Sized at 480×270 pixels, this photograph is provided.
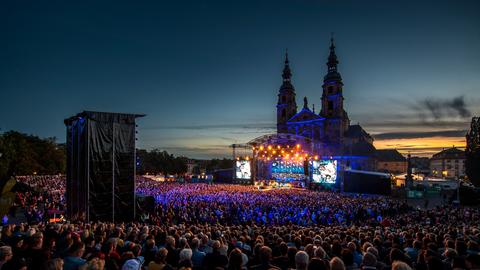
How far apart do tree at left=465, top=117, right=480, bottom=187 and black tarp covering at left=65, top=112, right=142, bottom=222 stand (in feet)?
109

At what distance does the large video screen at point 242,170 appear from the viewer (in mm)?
49725

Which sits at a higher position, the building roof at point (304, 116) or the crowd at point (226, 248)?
the building roof at point (304, 116)

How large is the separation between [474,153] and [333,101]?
3463cm

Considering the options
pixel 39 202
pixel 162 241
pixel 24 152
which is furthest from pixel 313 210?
pixel 24 152

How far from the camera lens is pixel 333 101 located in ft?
211

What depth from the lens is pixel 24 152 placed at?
47750 millimetres

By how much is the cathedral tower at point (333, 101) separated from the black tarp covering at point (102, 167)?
5546cm

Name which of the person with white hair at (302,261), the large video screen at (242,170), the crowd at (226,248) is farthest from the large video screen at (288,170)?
the person with white hair at (302,261)

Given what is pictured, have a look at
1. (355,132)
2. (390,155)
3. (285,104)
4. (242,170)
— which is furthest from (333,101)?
(390,155)

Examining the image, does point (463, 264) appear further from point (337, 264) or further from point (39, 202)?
point (39, 202)

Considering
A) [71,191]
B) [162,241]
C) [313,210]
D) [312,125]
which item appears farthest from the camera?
[312,125]

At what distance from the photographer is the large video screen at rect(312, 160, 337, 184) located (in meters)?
38.4

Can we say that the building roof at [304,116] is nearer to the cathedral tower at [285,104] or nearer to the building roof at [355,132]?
the cathedral tower at [285,104]

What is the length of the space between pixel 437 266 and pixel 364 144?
66.3 meters
